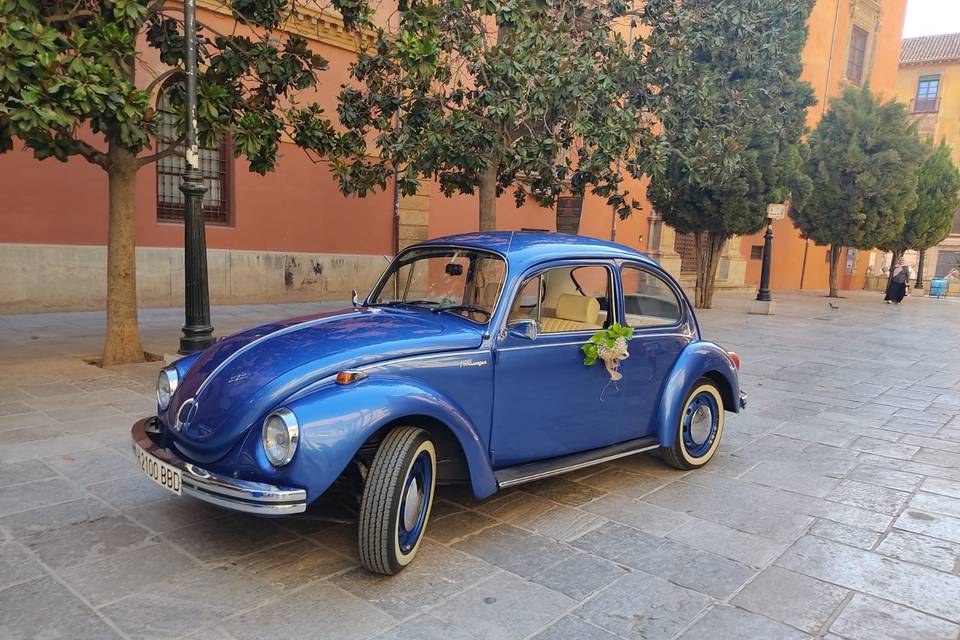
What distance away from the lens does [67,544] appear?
3.22m

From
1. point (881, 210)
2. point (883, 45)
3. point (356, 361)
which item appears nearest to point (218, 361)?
point (356, 361)

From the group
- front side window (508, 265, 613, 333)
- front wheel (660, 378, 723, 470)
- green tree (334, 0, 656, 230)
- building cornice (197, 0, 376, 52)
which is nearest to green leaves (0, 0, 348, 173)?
green tree (334, 0, 656, 230)

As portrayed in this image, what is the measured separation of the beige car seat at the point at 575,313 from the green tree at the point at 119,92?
Answer: 4105 mm

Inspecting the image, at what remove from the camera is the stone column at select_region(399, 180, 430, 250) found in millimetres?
14781

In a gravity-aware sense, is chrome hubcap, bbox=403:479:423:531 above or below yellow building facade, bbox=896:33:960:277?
Result: below

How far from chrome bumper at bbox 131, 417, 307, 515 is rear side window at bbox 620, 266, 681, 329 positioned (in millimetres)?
2449

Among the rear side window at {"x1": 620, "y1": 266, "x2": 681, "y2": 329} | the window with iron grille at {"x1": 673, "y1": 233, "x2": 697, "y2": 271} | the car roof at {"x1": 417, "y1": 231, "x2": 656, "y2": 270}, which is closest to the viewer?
the car roof at {"x1": 417, "y1": 231, "x2": 656, "y2": 270}

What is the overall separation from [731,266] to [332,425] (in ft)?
79.5

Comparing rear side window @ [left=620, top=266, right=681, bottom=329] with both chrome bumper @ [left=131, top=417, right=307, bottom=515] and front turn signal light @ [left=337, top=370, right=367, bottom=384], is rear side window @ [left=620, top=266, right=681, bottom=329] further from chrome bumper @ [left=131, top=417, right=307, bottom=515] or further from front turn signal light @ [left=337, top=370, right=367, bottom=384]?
chrome bumper @ [left=131, top=417, right=307, bottom=515]

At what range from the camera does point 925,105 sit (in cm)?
4538

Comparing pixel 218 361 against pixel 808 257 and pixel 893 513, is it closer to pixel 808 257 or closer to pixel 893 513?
pixel 893 513

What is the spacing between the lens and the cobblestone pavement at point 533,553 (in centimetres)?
273

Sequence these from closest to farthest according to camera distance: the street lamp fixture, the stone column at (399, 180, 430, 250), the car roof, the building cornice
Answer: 1. the car roof
2. the building cornice
3. the stone column at (399, 180, 430, 250)
4. the street lamp fixture

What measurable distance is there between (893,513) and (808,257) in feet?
95.6
